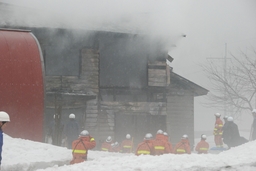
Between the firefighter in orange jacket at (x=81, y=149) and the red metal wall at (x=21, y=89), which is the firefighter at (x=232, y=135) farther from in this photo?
the firefighter in orange jacket at (x=81, y=149)

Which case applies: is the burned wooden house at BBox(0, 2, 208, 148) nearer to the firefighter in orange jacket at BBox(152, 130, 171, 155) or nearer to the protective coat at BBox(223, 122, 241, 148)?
the protective coat at BBox(223, 122, 241, 148)

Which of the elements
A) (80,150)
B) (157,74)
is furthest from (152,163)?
(157,74)

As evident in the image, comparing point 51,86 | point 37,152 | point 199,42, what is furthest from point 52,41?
point 199,42

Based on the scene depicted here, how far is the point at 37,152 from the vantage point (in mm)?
10680

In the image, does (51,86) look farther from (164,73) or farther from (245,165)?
(245,165)

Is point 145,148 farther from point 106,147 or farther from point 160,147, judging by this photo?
point 106,147

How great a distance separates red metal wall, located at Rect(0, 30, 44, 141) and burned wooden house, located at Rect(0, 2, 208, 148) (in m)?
5.40

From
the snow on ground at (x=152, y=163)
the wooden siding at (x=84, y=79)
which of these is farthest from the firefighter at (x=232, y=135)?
the wooden siding at (x=84, y=79)

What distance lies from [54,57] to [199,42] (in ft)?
186

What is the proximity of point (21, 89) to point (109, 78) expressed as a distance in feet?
25.1

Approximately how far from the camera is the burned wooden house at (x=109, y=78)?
19.3m

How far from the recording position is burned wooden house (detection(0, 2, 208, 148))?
63.4ft

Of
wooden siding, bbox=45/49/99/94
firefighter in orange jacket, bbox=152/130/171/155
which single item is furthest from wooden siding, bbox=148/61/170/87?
firefighter in orange jacket, bbox=152/130/171/155

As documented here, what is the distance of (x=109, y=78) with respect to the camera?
20.2m
